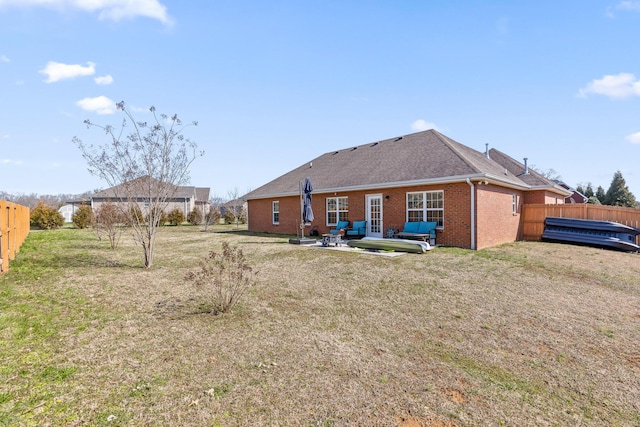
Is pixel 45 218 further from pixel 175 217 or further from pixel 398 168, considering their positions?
pixel 398 168

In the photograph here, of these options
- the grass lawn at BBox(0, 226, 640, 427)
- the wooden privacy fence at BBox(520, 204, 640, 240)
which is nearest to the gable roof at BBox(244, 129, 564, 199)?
the wooden privacy fence at BBox(520, 204, 640, 240)

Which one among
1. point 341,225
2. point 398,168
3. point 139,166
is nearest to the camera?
point 139,166

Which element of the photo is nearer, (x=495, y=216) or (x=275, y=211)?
(x=495, y=216)

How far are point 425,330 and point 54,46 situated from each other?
41.3 feet

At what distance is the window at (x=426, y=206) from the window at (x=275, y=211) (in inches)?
377

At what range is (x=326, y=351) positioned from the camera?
395cm

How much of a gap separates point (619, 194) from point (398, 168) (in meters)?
37.0

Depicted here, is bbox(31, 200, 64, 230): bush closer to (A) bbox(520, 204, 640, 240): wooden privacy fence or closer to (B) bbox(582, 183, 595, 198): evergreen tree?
(A) bbox(520, 204, 640, 240): wooden privacy fence

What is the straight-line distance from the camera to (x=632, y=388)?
10.7 ft

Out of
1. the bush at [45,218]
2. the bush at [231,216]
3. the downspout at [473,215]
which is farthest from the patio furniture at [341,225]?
the bush at [45,218]

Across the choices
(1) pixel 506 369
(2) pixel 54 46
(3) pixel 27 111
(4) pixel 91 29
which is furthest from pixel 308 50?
(1) pixel 506 369

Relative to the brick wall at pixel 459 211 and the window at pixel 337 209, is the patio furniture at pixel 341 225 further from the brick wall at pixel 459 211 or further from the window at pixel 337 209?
the window at pixel 337 209

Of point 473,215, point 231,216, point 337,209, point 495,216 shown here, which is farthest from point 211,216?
point 495,216

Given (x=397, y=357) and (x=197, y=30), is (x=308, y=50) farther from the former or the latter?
(x=397, y=357)
